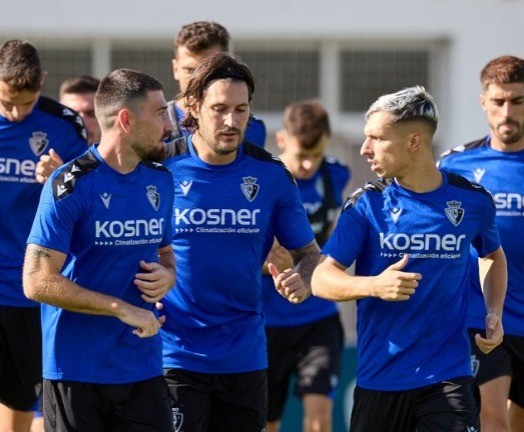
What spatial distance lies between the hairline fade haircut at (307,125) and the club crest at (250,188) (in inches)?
106

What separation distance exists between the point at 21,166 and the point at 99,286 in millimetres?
1660

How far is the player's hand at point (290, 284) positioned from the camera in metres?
6.38

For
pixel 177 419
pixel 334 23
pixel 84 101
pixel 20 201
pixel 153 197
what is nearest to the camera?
pixel 153 197

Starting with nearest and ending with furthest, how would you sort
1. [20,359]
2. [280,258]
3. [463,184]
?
[463,184]
[280,258]
[20,359]

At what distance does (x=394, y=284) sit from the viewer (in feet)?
19.5

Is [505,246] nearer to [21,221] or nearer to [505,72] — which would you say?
[505,72]

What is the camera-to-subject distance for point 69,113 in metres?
7.72

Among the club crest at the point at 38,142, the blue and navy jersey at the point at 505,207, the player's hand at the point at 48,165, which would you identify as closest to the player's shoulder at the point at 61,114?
the club crest at the point at 38,142

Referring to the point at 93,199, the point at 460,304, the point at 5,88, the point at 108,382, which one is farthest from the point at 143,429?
the point at 5,88

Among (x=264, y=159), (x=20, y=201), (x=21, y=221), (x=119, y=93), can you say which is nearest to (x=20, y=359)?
(x=21, y=221)

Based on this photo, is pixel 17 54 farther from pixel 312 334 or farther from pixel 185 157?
pixel 312 334

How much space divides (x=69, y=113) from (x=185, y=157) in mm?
1182

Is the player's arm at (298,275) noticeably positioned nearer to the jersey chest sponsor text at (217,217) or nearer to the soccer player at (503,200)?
the jersey chest sponsor text at (217,217)

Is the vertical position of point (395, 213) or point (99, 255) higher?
point (395, 213)
